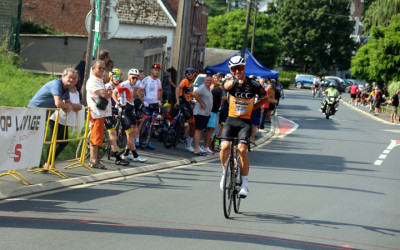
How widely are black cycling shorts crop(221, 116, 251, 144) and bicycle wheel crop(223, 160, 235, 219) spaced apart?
1.33 ft

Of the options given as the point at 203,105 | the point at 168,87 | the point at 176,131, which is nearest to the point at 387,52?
the point at 168,87

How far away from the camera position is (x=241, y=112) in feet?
30.5

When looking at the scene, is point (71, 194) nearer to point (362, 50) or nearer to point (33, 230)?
point (33, 230)

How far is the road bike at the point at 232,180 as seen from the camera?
8.89m

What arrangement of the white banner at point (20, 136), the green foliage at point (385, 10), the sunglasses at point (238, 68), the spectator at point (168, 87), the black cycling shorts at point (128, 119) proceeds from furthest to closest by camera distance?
1. the green foliage at point (385, 10)
2. the spectator at point (168, 87)
3. the black cycling shorts at point (128, 119)
4. the white banner at point (20, 136)
5. the sunglasses at point (238, 68)

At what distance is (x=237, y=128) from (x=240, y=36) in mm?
71253

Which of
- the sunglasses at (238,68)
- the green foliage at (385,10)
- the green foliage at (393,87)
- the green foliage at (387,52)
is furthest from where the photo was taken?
the green foliage at (385,10)

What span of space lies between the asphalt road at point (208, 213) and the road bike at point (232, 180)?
7.0 inches

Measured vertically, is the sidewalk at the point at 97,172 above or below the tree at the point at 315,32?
below

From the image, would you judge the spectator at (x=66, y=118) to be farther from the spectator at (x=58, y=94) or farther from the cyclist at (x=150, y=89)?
the cyclist at (x=150, y=89)

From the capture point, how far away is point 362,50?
6538 cm

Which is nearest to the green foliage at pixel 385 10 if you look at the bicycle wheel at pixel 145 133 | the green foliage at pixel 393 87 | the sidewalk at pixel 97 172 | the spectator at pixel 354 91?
the green foliage at pixel 393 87

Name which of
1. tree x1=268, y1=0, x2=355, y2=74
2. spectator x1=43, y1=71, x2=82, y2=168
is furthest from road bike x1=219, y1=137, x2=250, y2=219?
tree x1=268, y1=0, x2=355, y2=74

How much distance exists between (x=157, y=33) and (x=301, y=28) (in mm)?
64887
